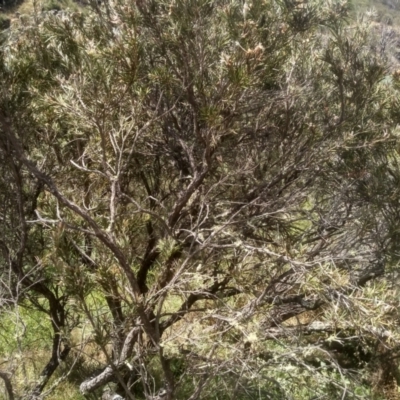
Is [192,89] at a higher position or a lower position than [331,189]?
higher

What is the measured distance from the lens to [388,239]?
4168 millimetres

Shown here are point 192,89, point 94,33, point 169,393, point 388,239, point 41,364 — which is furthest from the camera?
point 41,364

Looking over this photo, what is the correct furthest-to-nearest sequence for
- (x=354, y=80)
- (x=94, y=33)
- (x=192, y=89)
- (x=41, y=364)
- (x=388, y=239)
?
(x=41, y=364) → (x=388, y=239) → (x=354, y=80) → (x=94, y=33) → (x=192, y=89)

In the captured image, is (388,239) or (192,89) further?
(388,239)

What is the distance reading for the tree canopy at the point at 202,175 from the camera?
9.07ft

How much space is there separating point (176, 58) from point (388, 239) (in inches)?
91.6

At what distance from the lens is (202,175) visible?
3.20 metres

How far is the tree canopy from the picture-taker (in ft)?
9.07

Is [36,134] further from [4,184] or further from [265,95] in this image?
[265,95]

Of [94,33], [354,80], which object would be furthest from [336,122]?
[94,33]

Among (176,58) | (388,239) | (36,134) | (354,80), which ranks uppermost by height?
(176,58)

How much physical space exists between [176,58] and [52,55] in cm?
98

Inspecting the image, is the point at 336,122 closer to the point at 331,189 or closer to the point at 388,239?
the point at 331,189

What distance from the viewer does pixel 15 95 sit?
11.1ft
